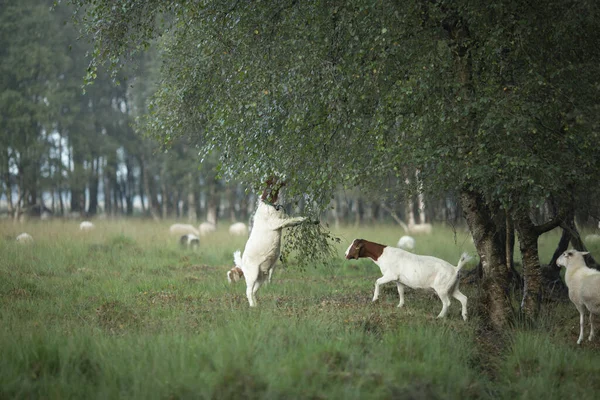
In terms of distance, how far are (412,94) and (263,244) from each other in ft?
11.2

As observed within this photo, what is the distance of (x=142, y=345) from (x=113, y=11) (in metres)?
5.26

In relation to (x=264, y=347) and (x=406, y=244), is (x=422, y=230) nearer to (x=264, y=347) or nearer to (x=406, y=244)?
(x=406, y=244)

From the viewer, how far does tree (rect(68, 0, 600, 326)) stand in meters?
8.43

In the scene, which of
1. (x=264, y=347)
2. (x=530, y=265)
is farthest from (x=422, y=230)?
(x=264, y=347)

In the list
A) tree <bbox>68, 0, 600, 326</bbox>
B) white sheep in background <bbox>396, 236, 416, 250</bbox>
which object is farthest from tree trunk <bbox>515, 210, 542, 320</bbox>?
white sheep in background <bbox>396, 236, 416, 250</bbox>

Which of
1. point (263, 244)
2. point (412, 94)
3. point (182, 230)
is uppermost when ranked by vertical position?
point (412, 94)

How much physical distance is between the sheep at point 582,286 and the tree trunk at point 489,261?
99 cm

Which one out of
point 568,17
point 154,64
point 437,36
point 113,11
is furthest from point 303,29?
point 154,64

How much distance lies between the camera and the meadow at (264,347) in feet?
19.8

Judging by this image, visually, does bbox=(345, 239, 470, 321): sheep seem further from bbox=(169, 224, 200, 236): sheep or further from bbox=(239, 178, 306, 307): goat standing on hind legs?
bbox=(169, 224, 200, 236): sheep

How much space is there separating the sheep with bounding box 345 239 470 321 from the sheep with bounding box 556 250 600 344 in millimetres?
1588

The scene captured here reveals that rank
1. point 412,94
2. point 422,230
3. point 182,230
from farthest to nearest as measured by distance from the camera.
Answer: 1. point 422,230
2. point 182,230
3. point 412,94

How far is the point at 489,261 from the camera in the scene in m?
10.3

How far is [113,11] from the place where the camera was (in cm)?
963
